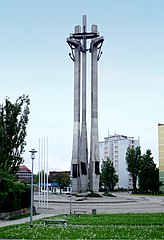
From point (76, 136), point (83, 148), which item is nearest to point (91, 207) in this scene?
point (83, 148)

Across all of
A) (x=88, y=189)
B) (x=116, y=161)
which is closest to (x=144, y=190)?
(x=88, y=189)

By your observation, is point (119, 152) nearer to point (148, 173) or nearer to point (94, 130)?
point (148, 173)

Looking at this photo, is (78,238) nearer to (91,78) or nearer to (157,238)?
(157,238)

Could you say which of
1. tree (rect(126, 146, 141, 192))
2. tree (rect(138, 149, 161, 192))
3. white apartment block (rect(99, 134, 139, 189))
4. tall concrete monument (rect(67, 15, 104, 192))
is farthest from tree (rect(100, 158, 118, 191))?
tall concrete monument (rect(67, 15, 104, 192))

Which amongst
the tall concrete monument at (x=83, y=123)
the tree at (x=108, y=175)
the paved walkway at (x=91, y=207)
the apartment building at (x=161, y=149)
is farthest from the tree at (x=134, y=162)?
the paved walkway at (x=91, y=207)

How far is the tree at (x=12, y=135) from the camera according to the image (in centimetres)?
2908

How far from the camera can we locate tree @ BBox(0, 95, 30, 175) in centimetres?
2908

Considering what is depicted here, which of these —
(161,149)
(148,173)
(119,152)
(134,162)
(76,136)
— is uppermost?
(119,152)

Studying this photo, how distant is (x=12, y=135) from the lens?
30.0 meters

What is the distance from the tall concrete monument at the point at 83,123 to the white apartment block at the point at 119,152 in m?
85.8

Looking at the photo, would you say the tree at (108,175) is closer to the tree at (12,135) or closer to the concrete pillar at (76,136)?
the concrete pillar at (76,136)

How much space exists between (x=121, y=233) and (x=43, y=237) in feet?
9.44

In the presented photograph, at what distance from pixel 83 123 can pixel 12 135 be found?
1308 inches

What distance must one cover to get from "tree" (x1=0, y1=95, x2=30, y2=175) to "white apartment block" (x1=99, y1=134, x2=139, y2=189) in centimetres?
11773
